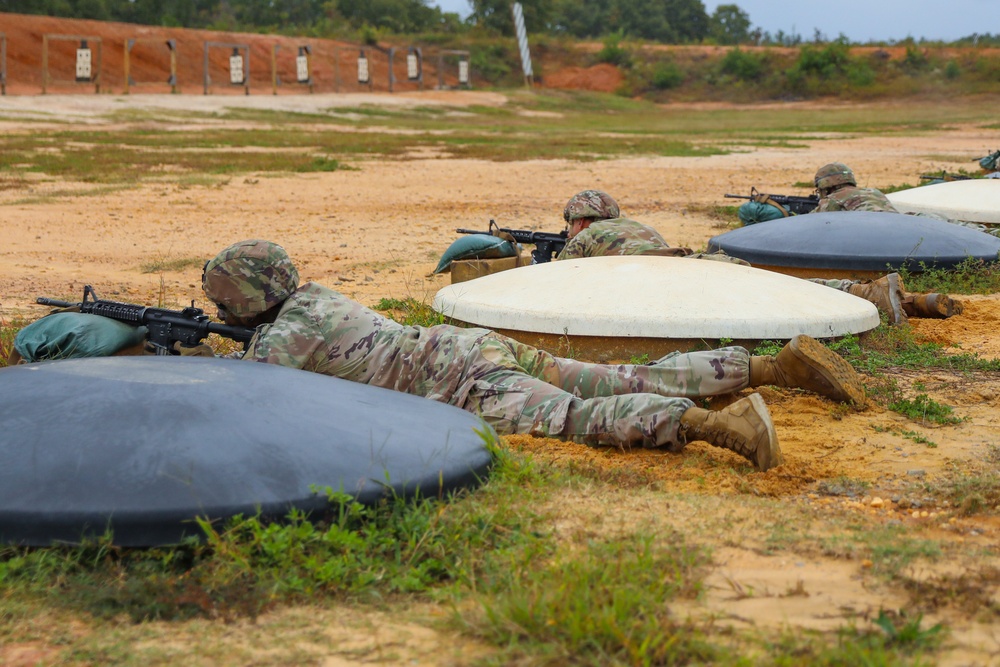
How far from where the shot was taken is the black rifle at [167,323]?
4809 millimetres

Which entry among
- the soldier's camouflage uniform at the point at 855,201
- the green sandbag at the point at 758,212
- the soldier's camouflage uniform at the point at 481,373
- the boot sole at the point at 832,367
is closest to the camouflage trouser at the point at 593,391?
the soldier's camouflage uniform at the point at 481,373

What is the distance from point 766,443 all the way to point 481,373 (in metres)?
1.17

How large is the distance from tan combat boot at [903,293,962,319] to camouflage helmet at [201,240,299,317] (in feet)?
14.3

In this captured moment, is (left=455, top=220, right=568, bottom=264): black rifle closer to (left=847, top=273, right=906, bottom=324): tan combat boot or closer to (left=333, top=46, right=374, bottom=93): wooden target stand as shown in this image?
(left=847, top=273, right=906, bottom=324): tan combat boot

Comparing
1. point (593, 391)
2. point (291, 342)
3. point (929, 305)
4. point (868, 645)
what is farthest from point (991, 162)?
point (868, 645)

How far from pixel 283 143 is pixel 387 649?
21.7 m

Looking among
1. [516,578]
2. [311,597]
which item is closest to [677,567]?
[516,578]

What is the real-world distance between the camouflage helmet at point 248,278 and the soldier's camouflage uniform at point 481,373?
0.09 m

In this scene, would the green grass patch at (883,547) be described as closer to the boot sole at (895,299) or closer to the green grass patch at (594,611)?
the green grass patch at (594,611)

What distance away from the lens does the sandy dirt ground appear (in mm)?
3197

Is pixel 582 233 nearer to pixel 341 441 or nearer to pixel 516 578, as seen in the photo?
pixel 341 441

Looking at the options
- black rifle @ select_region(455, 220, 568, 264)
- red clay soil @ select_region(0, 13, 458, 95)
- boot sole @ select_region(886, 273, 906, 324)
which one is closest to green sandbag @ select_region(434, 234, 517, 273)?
black rifle @ select_region(455, 220, 568, 264)

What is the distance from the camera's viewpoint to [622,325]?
593 cm

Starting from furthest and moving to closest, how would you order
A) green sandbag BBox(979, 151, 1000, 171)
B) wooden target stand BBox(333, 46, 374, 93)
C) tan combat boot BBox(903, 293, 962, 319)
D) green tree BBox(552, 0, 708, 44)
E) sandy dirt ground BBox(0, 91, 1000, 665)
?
green tree BBox(552, 0, 708, 44) < wooden target stand BBox(333, 46, 374, 93) < green sandbag BBox(979, 151, 1000, 171) < tan combat boot BBox(903, 293, 962, 319) < sandy dirt ground BBox(0, 91, 1000, 665)
